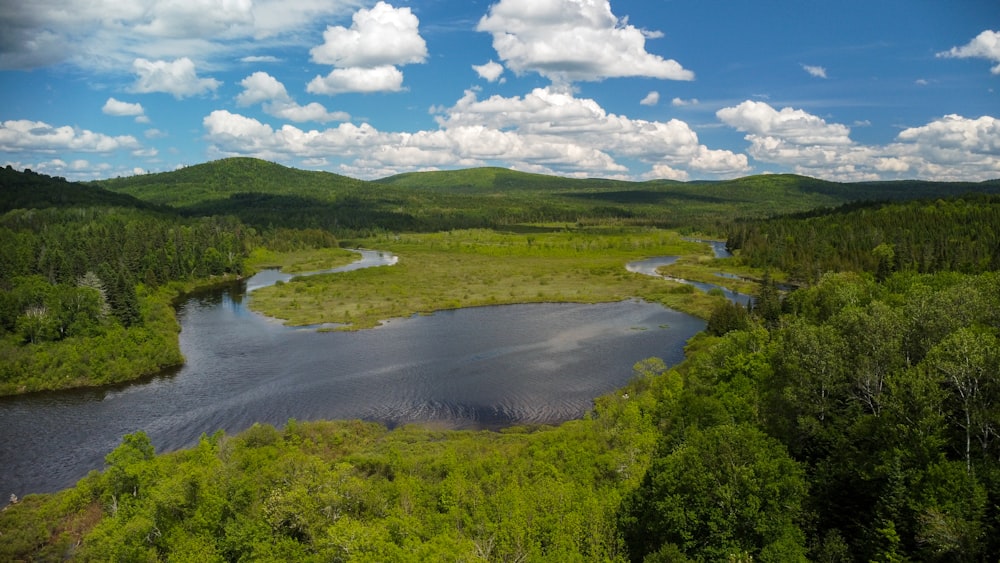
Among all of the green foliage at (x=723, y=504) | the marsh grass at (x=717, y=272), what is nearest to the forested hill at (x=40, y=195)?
the marsh grass at (x=717, y=272)

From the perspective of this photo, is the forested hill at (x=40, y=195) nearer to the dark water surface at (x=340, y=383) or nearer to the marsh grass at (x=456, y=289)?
the marsh grass at (x=456, y=289)

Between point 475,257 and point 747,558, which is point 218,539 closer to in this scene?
point 747,558

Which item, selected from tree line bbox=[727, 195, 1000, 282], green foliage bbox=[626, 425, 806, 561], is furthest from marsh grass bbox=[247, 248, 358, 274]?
green foliage bbox=[626, 425, 806, 561]

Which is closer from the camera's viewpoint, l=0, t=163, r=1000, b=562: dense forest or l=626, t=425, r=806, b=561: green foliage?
l=0, t=163, r=1000, b=562: dense forest

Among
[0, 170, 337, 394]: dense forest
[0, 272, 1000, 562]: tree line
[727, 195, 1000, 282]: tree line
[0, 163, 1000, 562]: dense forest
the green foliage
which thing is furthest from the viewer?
[727, 195, 1000, 282]: tree line

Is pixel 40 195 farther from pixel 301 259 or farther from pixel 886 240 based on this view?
pixel 886 240

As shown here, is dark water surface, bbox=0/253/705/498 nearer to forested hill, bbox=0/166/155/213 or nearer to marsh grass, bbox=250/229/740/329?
marsh grass, bbox=250/229/740/329

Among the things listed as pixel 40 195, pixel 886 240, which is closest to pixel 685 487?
pixel 886 240

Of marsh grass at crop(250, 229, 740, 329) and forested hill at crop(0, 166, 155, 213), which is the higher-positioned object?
forested hill at crop(0, 166, 155, 213)

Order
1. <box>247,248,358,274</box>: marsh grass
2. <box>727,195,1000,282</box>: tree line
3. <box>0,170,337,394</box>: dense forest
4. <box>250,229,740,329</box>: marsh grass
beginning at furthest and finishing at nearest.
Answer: <box>247,248,358,274</box>: marsh grass → <box>727,195,1000,282</box>: tree line → <box>250,229,740,329</box>: marsh grass → <box>0,170,337,394</box>: dense forest
